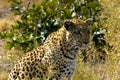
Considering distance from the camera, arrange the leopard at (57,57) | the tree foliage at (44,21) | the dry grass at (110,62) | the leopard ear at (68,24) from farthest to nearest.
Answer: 1. the tree foliage at (44,21)
2. the leopard at (57,57)
3. the leopard ear at (68,24)
4. the dry grass at (110,62)

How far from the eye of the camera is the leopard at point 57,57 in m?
6.20

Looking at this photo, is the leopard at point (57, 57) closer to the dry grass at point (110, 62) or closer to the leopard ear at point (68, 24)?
the leopard ear at point (68, 24)

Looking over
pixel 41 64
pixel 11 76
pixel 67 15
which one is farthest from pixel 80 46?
pixel 67 15

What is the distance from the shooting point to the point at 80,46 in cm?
616

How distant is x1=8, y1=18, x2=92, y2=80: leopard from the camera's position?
6.20 metres

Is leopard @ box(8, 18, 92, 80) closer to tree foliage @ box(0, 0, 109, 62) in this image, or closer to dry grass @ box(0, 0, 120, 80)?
dry grass @ box(0, 0, 120, 80)

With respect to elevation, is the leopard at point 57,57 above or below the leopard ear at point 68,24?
below

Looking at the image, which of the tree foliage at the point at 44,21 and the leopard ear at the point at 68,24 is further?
the tree foliage at the point at 44,21

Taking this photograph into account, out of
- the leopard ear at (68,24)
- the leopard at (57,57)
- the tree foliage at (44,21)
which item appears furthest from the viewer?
the tree foliage at (44,21)

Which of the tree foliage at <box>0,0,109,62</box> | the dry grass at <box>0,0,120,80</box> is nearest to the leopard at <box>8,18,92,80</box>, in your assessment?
the dry grass at <box>0,0,120,80</box>

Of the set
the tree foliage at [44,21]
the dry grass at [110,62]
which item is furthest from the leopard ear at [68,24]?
the tree foliage at [44,21]

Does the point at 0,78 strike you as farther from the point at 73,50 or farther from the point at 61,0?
the point at 73,50

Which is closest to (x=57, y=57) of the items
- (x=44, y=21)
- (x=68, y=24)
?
(x=68, y=24)

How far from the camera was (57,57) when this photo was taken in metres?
6.32
